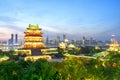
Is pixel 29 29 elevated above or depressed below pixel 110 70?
above

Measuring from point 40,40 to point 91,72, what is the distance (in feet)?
291

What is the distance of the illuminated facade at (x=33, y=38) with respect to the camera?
120 metres

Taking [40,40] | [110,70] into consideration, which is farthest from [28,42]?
[110,70]

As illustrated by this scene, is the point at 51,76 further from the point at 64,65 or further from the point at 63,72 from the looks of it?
the point at 64,65

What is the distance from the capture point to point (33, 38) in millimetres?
122250

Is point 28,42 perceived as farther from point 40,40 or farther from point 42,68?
point 42,68

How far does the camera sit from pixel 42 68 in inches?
1241

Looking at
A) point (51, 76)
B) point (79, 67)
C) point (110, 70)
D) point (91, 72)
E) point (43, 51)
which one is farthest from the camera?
point (43, 51)

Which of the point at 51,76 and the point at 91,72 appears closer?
the point at 51,76

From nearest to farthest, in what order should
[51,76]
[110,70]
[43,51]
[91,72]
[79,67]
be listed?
[51,76] < [79,67] < [91,72] < [110,70] < [43,51]

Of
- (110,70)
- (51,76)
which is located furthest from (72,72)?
(110,70)

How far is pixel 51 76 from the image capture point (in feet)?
102

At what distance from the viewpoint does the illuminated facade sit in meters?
120

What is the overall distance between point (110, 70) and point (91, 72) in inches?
256
